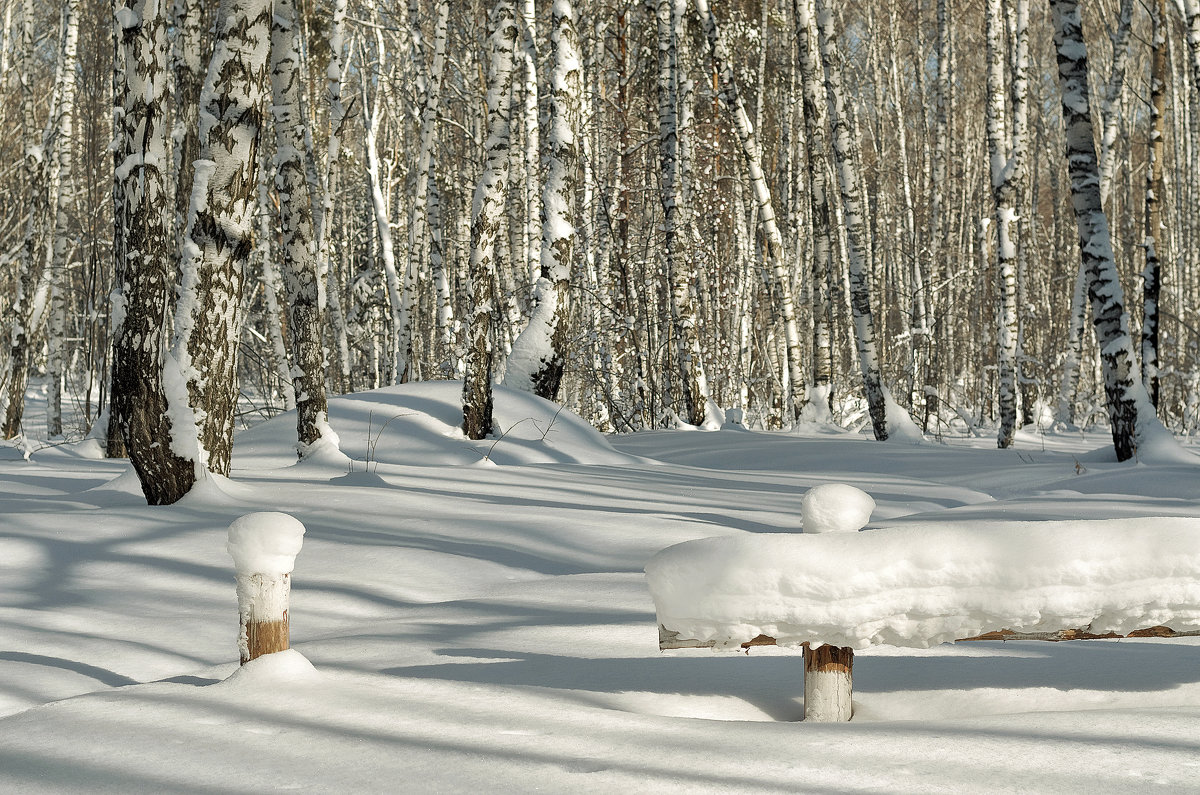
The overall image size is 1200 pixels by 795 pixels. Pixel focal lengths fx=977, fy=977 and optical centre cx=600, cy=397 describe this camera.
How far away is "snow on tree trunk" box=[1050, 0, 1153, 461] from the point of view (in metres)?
6.89

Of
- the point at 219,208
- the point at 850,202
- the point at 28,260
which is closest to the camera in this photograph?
the point at 219,208

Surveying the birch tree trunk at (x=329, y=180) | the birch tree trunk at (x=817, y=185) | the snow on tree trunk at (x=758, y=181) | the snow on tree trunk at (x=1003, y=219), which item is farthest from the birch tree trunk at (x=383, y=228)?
the snow on tree trunk at (x=1003, y=219)

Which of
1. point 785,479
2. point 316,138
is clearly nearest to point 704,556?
point 785,479

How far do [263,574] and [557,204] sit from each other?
275 inches

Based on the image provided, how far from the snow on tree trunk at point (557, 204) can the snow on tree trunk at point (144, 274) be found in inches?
166

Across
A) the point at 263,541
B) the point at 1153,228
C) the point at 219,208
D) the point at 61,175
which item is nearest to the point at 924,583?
the point at 263,541

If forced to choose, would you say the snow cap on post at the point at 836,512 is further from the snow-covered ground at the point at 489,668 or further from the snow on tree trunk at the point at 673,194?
the snow on tree trunk at the point at 673,194

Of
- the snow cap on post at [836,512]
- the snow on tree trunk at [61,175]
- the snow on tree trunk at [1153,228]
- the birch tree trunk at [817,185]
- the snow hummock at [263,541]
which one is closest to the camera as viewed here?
the snow cap on post at [836,512]

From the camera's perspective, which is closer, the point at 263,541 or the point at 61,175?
the point at 263,541

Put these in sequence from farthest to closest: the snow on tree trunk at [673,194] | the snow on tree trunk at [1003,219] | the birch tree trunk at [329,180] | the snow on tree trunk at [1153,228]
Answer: the birch tree trunk at [329,180] → the snow on tree trunk at [673,194] → the snow on tree trunk at [1003,219] → the snow on tree trunk at [1153,228]

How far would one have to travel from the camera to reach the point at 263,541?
2.49 m

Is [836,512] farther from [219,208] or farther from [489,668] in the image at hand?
[219,208]

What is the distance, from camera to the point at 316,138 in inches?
640

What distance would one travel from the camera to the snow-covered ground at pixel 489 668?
1947mm
